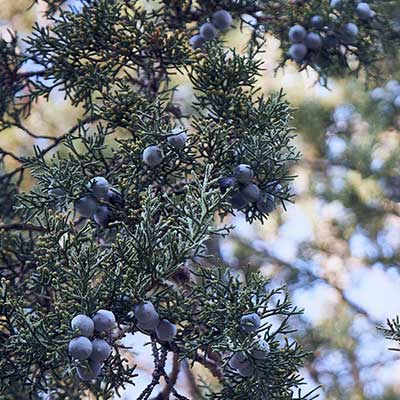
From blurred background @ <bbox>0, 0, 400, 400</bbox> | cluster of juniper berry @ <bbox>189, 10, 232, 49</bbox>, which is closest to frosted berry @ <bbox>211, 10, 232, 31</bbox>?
cluster of juniper berry @ <bbox>189, 10, 232, 49</bbox>

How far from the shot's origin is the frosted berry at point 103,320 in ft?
2.08

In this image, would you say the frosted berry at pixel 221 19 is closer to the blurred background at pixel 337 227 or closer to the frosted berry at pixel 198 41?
the frosted berry at pixel 198 41

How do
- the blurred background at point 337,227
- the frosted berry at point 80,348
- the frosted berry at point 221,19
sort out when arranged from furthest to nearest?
the blurred background at point 337,227 < the frosted berry at point 221,19 < the frosted berry at point 80,348

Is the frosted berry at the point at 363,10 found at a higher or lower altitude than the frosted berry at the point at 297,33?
higher

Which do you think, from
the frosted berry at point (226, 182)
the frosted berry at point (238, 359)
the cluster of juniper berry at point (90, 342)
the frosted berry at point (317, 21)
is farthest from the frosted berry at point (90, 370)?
the frosted berry at point (317, 21)

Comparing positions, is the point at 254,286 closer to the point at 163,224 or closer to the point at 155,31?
the point at 163,224

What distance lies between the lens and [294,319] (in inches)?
75.8

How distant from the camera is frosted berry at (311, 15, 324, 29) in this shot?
1.03m

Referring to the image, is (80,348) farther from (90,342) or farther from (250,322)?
(250,322)

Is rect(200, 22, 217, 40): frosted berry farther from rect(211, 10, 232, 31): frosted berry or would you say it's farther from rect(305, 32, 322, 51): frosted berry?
rect(305, 32, 322, 51): frosted berry

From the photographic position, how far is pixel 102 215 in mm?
766

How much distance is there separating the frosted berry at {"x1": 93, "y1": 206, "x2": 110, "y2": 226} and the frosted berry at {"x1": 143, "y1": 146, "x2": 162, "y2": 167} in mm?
66

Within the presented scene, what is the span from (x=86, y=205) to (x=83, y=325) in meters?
0.16

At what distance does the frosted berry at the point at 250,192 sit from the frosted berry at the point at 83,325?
0.79ft
